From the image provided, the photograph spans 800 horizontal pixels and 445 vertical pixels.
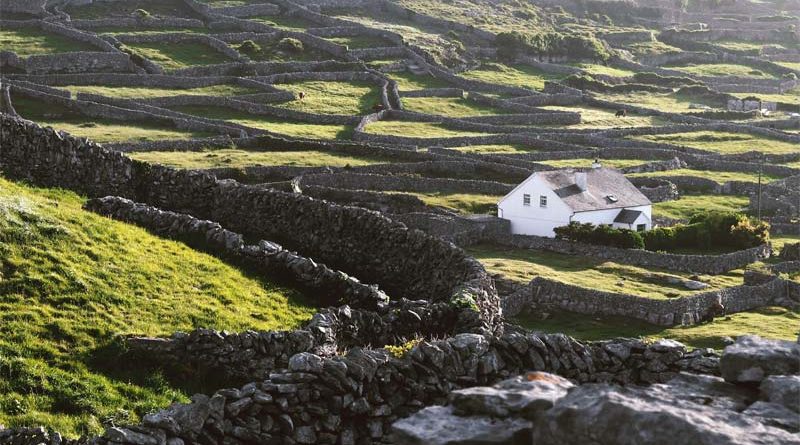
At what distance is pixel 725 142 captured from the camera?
128 meters

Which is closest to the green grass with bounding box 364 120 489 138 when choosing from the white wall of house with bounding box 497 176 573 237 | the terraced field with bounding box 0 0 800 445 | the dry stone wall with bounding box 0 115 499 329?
the terraced field with bounding box 0 0 800 445

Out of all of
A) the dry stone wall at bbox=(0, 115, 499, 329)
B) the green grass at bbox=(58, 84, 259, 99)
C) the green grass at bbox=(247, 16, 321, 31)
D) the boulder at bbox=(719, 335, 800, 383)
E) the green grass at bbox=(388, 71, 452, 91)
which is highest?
the boulder at bbox=(719, 335, 800, 383)

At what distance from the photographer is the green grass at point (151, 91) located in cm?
11700

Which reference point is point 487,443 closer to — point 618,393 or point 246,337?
point 618,393

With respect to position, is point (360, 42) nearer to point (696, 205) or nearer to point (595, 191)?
point (696, 205)

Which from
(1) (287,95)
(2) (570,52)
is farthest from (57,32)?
(2) (570,52)

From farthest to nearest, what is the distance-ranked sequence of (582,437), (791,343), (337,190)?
(337,190), (791,343), (582,437)

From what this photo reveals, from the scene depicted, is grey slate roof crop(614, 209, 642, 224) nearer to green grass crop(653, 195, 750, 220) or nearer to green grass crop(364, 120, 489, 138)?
green grass crop(653, 195, 750, 220)

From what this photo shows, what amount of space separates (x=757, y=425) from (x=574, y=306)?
54076mm

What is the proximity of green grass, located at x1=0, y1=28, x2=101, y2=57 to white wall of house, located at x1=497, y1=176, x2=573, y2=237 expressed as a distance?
67.0 m

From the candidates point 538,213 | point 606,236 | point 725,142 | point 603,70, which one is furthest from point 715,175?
point 603,70

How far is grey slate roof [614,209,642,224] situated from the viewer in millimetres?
84250

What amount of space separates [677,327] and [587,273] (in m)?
10.5

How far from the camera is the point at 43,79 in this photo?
4685 inches
